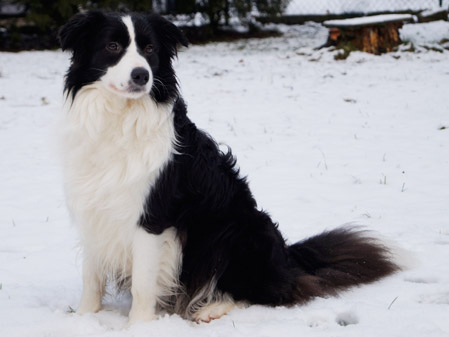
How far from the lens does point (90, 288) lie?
10.6 ft

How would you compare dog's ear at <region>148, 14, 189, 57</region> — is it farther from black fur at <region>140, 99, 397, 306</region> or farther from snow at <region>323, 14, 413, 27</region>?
snow at <region>323, 14, 413, 27</region>

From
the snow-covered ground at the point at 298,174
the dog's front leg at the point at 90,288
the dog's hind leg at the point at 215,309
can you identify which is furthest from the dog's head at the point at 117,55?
the dog's hind leg at the point at 215,309

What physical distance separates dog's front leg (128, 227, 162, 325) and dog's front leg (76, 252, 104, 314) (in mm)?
261

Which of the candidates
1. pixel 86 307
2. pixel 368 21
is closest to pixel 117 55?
pixel 86 307

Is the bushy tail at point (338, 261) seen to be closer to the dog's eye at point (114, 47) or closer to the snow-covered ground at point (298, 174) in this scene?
the snow-covered ground at point (298, 174)

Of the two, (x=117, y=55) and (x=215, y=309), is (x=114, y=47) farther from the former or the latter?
(x=215, y=309)

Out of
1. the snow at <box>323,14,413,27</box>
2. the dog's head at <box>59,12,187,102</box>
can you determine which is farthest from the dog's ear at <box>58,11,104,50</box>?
the snow at <box>323,14,413,27</box>

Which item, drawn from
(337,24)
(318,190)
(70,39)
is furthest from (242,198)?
(337,24)

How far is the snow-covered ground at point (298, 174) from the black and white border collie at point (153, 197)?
0.16 meters

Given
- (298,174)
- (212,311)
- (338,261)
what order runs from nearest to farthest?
1. (212,311)
2. (338,261)
3. (298,174)

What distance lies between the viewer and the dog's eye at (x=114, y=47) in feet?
9.84

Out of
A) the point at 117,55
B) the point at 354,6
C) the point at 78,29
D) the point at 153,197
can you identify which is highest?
the point at 354,6

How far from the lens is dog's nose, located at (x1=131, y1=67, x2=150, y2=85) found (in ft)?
9.46

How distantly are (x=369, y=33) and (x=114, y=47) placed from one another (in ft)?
30.2
